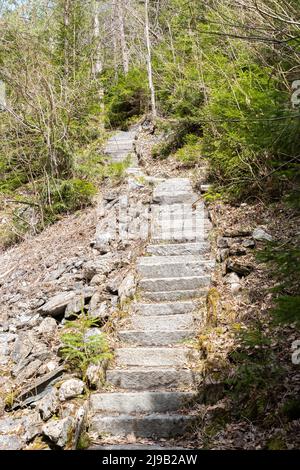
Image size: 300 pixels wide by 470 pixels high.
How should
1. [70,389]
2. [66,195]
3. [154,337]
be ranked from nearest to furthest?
[70,389]
[154,337]
[66,195]

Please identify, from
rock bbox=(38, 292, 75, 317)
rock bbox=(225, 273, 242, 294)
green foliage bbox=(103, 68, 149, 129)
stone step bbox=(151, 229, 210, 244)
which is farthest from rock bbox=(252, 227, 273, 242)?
green foliage bbox=(103, 68, 149, 129)

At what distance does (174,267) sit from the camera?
6.32 meters

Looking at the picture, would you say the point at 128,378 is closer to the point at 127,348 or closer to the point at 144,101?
the point at 127,348

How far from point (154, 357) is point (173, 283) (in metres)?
1.41

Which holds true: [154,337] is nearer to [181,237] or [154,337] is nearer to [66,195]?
[181,237]

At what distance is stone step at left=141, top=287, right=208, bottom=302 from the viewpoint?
229 inches

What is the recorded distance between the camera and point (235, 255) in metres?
5.97

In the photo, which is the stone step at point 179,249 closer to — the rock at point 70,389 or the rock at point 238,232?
the rock at point 238,232

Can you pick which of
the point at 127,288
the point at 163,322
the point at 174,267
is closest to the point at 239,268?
the point at 174,267

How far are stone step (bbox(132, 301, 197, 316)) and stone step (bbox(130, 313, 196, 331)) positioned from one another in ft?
0.41

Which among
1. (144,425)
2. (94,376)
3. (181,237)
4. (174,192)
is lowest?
(144,425)

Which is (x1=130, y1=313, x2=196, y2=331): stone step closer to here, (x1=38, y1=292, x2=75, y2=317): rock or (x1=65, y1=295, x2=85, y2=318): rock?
(x1=65, y1=295, x2=85, y2=318): rock

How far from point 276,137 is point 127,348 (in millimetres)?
3140
